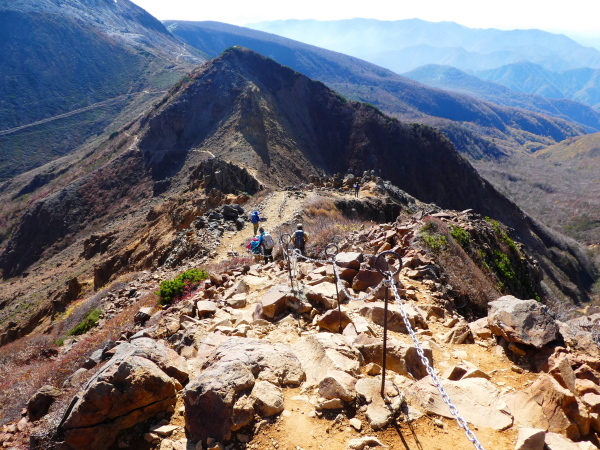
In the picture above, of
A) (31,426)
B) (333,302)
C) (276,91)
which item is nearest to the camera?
(31,426)

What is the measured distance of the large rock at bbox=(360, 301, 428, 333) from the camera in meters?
6.24

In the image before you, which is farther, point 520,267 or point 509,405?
point 520,267

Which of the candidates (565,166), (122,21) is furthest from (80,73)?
(565,166)

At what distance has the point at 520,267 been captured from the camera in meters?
14.6

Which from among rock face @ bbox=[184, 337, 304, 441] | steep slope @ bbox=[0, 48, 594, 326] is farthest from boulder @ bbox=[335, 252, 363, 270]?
steep slope @ bbox=[0, 48, 594, 326]

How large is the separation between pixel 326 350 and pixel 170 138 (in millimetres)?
54233

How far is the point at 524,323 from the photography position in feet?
17.8

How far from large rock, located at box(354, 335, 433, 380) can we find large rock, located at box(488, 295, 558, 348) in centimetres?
122

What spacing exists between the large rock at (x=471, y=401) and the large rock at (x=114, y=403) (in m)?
2.99

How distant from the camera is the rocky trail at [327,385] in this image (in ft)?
13.3

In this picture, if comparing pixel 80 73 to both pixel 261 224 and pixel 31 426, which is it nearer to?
pixel 261 224

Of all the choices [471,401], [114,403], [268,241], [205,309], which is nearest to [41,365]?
[205,309]

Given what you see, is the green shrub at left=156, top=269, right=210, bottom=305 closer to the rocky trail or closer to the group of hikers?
the group of hikers

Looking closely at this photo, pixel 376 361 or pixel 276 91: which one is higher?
pixel 276 91
